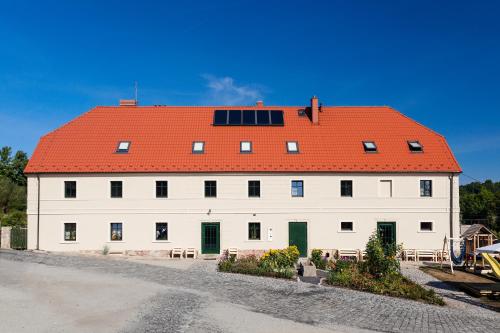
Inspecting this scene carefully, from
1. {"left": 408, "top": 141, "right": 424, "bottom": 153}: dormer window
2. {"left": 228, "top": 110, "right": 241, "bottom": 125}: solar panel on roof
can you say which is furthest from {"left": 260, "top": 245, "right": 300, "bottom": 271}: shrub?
{"left": 408, "top": 141, "right": 424, "bottom": 153}: dormer window

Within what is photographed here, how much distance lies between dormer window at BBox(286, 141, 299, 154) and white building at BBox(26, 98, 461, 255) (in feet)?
0.46

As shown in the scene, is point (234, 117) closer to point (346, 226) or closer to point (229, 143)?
point (229, 143)

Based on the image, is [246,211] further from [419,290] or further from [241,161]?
[419,290]

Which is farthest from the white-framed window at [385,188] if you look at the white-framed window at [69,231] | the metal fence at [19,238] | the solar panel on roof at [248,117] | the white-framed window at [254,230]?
the metal fence at [19,238]

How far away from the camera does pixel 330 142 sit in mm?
32656

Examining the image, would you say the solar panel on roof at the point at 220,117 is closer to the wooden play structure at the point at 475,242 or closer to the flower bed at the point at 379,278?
the flower bed at the point at 379,278

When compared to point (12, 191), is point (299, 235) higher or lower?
Answer: lower

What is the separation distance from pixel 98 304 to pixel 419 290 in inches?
498

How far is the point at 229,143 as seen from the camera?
3231 cm

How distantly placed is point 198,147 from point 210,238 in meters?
6.45

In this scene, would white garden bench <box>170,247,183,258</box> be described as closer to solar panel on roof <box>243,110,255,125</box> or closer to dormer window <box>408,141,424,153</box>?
solar panel on roof <box>243,110,255,125</box>

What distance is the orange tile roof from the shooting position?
100 ft

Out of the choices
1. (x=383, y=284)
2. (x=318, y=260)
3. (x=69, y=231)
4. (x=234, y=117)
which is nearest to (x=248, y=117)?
(x=234, y=117)

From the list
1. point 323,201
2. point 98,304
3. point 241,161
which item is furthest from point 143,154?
point 98,304
